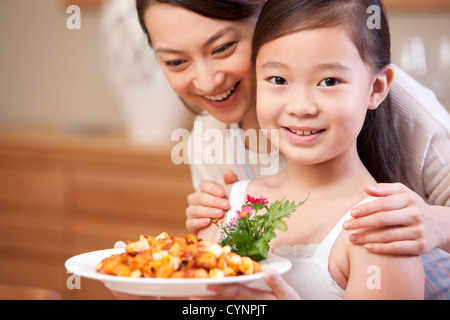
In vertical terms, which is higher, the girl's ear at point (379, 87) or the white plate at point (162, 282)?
the girl's ear at point (379, 87)

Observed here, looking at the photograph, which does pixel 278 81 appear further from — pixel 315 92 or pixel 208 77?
pixel 208 77

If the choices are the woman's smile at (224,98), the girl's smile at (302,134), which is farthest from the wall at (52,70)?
the girl's smile at (302,134)

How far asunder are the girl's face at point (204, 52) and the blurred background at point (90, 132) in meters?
1.20

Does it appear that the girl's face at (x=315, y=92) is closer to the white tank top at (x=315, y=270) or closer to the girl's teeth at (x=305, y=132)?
the girl's teeth at (x=305, y=132)

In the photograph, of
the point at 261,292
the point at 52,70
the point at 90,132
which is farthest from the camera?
the point at 52,70

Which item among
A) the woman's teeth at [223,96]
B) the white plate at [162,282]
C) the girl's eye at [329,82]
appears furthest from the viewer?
the woman's teeth at [223,96]

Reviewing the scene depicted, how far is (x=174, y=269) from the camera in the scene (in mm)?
977

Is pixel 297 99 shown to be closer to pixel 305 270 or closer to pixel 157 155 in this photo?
pixel 305 270

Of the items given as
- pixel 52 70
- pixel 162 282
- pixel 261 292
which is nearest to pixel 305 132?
pixel 261 292

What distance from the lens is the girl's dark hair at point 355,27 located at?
1.18m

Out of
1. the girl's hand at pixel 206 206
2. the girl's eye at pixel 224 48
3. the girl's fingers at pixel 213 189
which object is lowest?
the girl's hand at pixel 206 206

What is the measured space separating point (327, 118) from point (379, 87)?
18 cm

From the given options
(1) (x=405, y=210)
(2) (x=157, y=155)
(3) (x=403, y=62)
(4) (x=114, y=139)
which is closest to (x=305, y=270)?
(1) (x=405, y=210)

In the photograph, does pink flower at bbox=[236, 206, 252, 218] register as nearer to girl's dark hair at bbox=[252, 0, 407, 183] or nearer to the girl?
the girl
